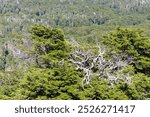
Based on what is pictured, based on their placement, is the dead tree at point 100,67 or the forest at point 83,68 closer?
the forest at point 83,68

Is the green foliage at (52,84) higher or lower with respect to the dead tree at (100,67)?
lower

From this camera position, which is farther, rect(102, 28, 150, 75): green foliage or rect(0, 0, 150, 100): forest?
rect(102, 28, 150, 75): green foliage

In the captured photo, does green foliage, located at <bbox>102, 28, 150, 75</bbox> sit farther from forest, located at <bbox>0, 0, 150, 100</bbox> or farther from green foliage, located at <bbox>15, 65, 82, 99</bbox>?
green foliage, located at <bbox>15, 65, 82, 99</bbox>

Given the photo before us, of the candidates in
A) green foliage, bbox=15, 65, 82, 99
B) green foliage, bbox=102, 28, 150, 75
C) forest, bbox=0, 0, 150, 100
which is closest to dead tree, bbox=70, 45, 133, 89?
forest, bbox=0, 0, 150, 100

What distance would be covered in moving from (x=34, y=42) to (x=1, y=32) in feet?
478

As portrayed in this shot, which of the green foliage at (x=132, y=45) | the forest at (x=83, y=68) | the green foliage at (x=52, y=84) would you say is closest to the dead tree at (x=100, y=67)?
the forest at (x=83, y=68)

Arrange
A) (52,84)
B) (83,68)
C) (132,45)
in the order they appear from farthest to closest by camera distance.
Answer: (132,45) → (83,68) → (52,84)

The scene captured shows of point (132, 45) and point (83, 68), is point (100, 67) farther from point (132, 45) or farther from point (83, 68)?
point (132, 45)

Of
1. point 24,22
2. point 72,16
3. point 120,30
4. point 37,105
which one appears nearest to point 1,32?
point 24,22

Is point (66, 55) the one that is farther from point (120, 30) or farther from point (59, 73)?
point (120, 30)

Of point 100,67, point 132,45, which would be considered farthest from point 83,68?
point 132,45

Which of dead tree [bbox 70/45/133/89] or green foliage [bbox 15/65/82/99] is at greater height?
dead tree [bbox 70/45/133/89]

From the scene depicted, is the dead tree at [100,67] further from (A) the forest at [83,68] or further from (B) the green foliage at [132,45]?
(B) the green foliage at [132,45]

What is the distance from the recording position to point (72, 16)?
191m
